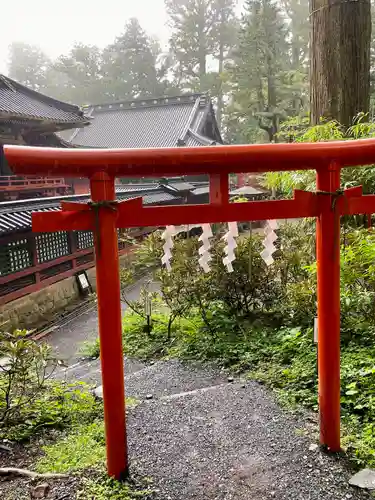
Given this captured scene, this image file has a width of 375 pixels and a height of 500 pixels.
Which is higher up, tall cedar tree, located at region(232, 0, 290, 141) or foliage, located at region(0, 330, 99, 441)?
tall cedar tree, located at region(232, 0, 290, 141)

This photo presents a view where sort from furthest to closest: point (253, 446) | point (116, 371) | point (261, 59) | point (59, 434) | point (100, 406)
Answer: point (261, 59) → point (100, 406) → point (59, 434) → point (253, 446) → point (116, 371)

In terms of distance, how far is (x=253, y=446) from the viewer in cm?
303

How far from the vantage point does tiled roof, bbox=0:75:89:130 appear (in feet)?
38.1

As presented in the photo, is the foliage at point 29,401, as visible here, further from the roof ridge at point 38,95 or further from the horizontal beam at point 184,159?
the roof ridge at point 38,95

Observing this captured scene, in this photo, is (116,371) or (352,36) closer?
(116,371)

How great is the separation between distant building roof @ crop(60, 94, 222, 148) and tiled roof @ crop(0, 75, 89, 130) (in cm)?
787

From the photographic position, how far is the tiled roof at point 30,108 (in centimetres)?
1162

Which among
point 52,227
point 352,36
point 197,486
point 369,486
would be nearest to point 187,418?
point 197,486

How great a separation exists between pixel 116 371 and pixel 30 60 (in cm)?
5024

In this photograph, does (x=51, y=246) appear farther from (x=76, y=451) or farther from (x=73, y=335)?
(x=76, y=451)

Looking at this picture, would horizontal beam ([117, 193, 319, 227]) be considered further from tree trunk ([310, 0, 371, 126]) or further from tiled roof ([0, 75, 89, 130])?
tiled roof ([0, 75, 89, 130])

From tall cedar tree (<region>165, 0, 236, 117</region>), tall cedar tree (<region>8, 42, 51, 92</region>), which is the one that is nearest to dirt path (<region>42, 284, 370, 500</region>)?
tall cedar tree (<region>165, 0, 236, 117</region>)

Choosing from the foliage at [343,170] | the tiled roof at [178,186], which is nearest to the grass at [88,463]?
the foliage at [343,170]

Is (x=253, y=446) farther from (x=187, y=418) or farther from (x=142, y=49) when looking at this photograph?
(x=142, y=49)
